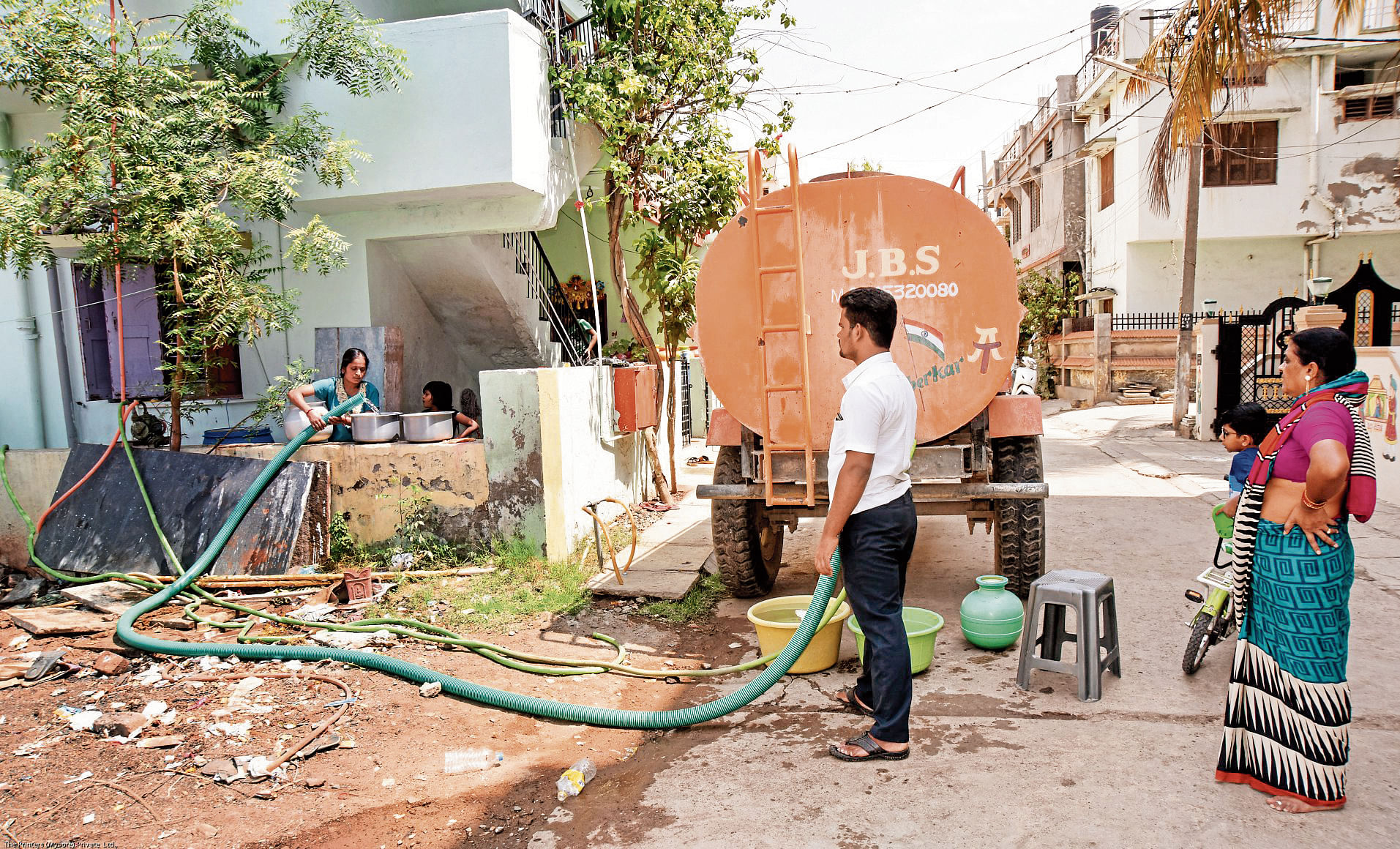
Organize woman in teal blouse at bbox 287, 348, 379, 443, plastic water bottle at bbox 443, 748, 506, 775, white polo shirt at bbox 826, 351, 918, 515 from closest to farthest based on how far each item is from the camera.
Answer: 1. white polo shirt at bbox 826, 351, 918, 515
2. plastic water bottle at bbox 443, 748, 506, 775
3. woman in teal blouse at bbox 287, 348, 379, 443

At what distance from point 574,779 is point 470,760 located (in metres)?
0.55

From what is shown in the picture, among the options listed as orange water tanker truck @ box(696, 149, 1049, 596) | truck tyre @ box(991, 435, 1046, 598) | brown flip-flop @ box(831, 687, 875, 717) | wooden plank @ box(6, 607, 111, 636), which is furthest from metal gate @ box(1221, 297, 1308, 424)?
wooden plank @ box(6, 607, 111, 636)

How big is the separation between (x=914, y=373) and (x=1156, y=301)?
1937cm

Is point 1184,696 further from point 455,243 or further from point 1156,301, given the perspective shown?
point 1156,301

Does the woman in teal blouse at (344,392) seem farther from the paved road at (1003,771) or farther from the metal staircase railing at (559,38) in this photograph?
the paved road at (1003,771)

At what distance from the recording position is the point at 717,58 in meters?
8.43

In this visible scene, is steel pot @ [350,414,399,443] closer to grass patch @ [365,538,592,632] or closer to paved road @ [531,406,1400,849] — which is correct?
grass patch @ [365,538,592,632]

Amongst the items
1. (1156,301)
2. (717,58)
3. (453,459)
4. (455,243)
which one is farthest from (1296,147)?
(453,459)

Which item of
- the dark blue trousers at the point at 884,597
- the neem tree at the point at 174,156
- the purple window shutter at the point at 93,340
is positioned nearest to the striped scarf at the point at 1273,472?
the dark blue trousers at the point at 884,597

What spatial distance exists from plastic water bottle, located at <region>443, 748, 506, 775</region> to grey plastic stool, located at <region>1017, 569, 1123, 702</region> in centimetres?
246

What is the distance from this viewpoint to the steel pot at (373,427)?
20.9 ft

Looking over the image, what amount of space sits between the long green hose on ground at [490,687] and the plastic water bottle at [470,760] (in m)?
0.33

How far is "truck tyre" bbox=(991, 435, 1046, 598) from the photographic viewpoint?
4.99m

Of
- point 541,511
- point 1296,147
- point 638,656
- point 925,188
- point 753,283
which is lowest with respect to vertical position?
point 638,656
